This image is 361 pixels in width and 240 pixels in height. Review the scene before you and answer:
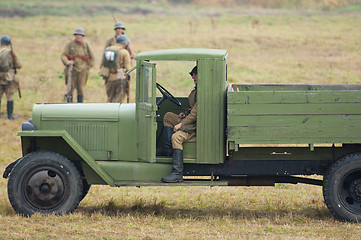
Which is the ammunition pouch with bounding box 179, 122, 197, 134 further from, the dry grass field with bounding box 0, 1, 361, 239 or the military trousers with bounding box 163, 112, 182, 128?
the dry grass field with bounding box 0, 1, 361, 239

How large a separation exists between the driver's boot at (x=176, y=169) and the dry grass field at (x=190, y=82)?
476 millimetres

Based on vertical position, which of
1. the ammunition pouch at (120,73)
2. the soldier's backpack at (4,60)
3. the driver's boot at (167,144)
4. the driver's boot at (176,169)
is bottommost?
the driver's boot at (176,169)

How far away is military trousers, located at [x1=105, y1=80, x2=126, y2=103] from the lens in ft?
49.3

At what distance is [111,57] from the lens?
14.7 m

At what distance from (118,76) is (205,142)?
23.6ft

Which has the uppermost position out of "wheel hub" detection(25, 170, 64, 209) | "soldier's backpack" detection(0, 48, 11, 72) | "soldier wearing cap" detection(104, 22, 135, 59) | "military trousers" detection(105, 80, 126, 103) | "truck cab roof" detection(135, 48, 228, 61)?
"soldier wearing cap" detection(104, 22, 135, 59)

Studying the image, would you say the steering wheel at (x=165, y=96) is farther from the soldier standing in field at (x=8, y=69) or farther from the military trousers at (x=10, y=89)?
the military trousers at (x=10, y=89)

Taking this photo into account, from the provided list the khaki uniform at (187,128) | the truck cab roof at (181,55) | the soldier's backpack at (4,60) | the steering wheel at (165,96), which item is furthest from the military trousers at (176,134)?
the soldier's backpack at (4,60)

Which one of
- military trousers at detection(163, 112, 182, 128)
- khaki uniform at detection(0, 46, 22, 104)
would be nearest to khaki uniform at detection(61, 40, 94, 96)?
khaki uniform at detection(0, 46, 22, 104)

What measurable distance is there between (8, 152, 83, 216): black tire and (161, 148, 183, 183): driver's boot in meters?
1.05

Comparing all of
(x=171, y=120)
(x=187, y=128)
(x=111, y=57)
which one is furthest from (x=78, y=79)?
(x=187, y=128)

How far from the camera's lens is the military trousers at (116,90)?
1503 cm

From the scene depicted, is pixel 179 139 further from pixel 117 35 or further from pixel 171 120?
pixel 117 35

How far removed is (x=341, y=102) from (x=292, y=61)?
1353 cm
